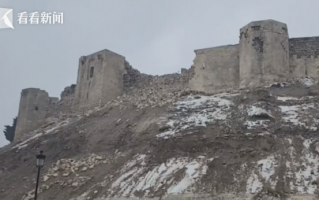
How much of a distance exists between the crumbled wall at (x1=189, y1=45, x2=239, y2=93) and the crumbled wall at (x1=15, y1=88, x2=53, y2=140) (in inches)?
385

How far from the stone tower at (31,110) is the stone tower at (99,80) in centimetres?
335

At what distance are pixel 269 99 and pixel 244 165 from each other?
5.08 meters

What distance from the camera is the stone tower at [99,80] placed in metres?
24.8

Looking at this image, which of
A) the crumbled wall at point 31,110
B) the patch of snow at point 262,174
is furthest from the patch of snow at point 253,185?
the crumbled wall at point 31,110

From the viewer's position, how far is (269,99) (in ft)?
61.7

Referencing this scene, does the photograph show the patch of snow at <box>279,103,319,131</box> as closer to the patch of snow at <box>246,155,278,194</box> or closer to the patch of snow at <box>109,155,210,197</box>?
the patch of snow at <box>246,155,278,194</box>

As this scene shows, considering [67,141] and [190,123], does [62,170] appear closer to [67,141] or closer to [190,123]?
[67,141]

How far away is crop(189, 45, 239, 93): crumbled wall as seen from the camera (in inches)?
884

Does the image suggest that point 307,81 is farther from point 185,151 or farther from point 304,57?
point 185,151

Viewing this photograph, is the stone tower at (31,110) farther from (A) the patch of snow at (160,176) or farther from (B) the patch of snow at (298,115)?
(B) the patch of snow at (298,115)

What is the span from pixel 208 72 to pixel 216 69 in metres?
0.41

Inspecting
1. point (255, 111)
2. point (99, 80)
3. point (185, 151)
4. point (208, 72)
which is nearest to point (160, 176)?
point (185, 151)

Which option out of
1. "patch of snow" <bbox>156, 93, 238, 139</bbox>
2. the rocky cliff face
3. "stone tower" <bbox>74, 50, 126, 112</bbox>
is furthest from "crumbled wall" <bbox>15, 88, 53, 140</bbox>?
"patch of snow" <bbox>156, 93, 238, 139</bbox>

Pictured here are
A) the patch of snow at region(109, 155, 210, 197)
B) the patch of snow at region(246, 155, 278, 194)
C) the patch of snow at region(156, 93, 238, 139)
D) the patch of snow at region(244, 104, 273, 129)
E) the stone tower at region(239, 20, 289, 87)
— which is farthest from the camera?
the stone tower at region(239, 20, 289, 87)
